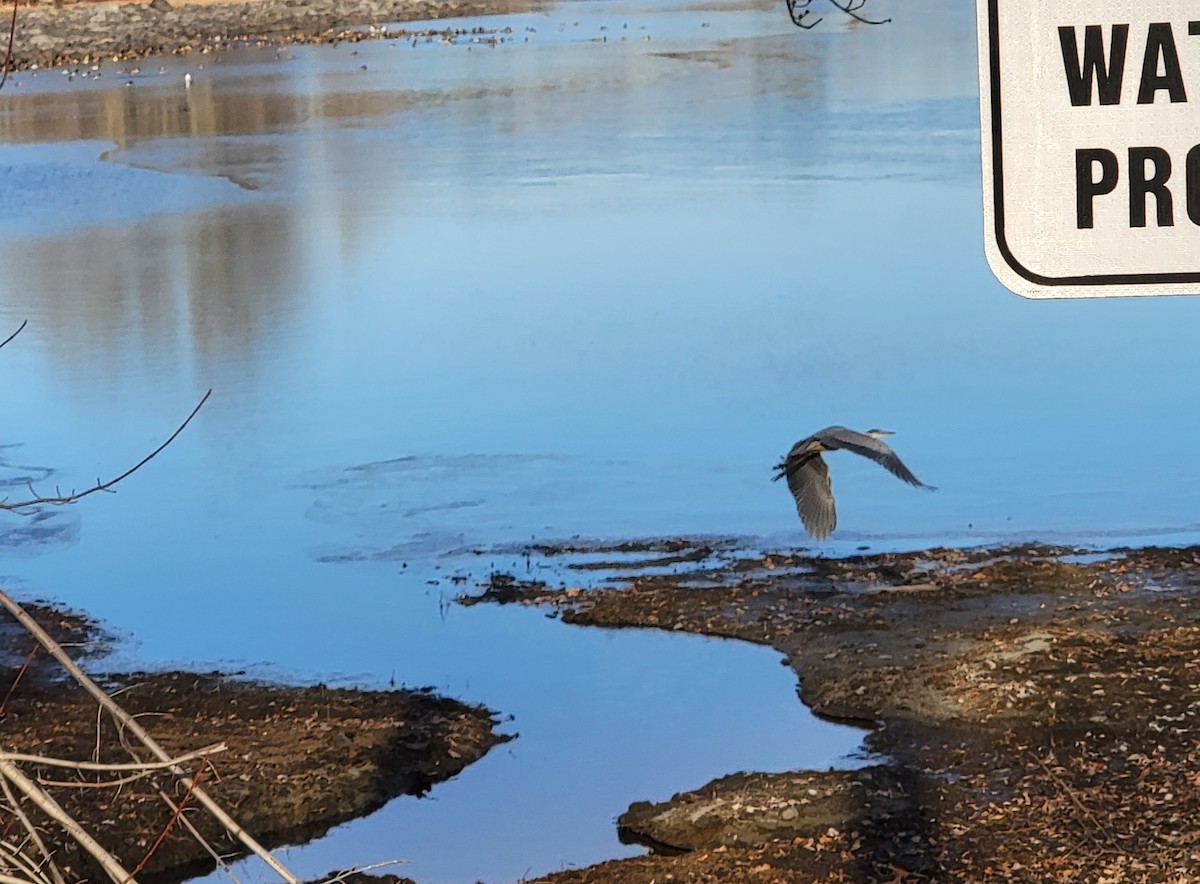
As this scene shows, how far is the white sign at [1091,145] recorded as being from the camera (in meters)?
1.14

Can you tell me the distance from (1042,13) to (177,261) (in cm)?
1678

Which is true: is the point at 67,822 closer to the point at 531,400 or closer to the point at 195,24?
the point at 531,400

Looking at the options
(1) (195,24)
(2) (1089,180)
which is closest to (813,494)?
(2) (1089,180)

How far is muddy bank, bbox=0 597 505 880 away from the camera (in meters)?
6.70

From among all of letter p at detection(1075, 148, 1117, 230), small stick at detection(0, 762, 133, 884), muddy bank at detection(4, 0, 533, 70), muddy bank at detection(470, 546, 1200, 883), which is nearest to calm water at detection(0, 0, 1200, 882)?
muddy bank at detection(470, 546, 1200, 883)

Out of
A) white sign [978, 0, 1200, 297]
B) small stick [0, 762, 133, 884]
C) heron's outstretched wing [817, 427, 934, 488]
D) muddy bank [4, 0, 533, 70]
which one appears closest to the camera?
white sign [978, 0, 1200, 297]

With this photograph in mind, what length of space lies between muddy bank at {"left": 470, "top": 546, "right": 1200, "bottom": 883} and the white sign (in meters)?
4.91

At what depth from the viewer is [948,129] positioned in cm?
2127

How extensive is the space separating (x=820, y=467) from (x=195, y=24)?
41331 millimetres

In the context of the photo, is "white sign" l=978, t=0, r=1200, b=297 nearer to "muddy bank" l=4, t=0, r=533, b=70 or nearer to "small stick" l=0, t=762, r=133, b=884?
"small stick" l=0, t=762, r=133, b=884

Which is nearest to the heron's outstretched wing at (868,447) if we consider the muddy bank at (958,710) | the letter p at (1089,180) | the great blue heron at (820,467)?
the great blue heron at (820,467)

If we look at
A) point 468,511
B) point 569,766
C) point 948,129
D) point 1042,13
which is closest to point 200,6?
point 948,129

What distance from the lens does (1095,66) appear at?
3.81ft

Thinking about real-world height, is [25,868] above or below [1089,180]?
below
